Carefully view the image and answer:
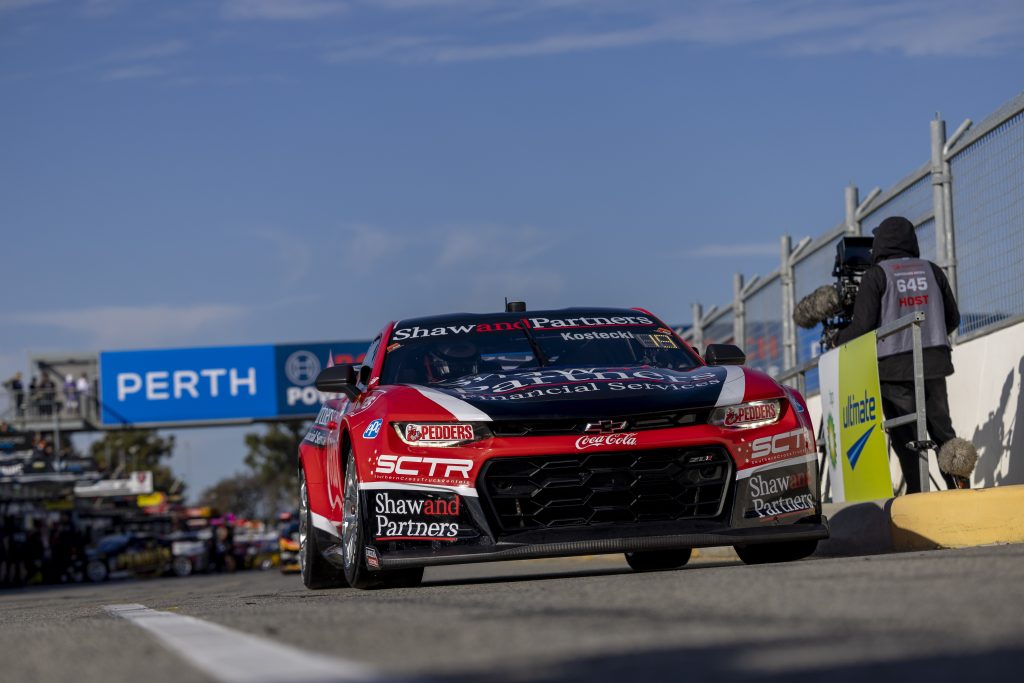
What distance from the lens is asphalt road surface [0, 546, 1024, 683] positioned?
137 inches

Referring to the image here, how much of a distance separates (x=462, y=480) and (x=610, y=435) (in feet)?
2.30

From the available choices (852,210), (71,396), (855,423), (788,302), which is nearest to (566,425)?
(855,423)

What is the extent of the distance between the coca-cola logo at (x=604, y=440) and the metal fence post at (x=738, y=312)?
10951mm

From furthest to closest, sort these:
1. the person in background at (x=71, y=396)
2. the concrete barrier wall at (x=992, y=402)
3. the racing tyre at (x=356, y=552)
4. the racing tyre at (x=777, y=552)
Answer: the person in background at (x=71, y=396), the concrete barrier wall at (x=992, y=402), the racing tyre at (x=777, y=552), the racing tyre at (x=356, y=552)

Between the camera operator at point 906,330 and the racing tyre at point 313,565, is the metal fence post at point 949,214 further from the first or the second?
the racing tyre at point 313,565

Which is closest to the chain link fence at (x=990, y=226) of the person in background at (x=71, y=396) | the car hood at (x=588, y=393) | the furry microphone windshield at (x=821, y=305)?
the furry microphone windshield at (x=821, y=305)

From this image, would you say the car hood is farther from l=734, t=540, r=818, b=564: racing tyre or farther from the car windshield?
l=734, t=540, r=818, b=564: racing tyre

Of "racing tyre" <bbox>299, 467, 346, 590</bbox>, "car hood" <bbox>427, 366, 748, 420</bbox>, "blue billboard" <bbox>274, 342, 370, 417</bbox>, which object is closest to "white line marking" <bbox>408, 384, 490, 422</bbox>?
"car hood" <bbox>427, 366, 748, 420</bbox>

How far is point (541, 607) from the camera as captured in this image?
5375mm

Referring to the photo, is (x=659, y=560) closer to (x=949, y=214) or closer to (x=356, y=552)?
(x=356, y=552)

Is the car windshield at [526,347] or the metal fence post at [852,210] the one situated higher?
the metal fence post at [852,210]

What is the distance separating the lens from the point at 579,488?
7434mm

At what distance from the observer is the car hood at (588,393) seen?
7.48 metres

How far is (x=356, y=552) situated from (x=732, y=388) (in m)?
1.99
